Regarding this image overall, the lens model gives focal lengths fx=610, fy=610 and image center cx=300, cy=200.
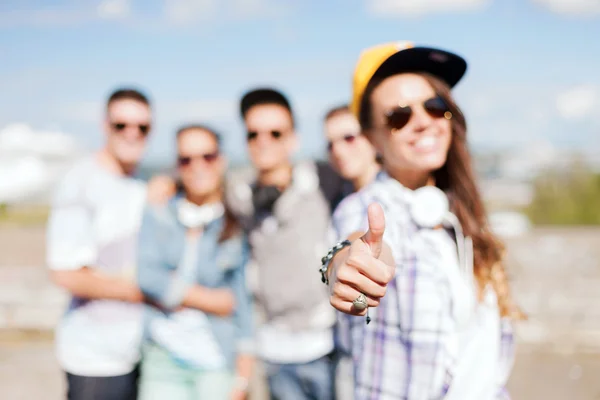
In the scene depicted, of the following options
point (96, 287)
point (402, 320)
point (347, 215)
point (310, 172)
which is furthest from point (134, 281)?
point (402, 320)

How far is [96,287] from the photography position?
8.38 ft

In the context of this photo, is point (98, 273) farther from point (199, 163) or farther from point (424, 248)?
point (424, 248)

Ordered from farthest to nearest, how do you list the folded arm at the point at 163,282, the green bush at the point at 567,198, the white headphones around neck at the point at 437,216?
1. the green bush at the point at 567,198
2. the folded arm at the point at 163,282
3. the white headphones around neck at the point at 437,216

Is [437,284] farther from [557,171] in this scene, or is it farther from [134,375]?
[557,171]

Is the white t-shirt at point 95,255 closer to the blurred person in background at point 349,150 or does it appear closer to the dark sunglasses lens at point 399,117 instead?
the blurred person in background at point 349,150

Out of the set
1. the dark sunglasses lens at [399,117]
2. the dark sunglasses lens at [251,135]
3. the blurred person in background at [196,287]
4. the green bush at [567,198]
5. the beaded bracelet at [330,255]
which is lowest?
the green bush at [567,198]

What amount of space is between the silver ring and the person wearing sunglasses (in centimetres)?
15

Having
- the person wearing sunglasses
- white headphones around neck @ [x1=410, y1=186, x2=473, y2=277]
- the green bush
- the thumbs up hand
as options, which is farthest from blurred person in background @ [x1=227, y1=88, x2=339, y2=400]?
the green bush

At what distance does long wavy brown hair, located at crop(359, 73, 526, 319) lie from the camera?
185 centimetres

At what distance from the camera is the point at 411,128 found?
172 centimetres

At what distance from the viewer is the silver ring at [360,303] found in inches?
51.4

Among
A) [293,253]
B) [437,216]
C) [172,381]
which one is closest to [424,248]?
[437,216]

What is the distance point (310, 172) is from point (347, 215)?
107 centimetres

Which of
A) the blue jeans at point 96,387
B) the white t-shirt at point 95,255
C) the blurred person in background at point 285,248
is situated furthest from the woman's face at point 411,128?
the blue jeans at point 96,387
